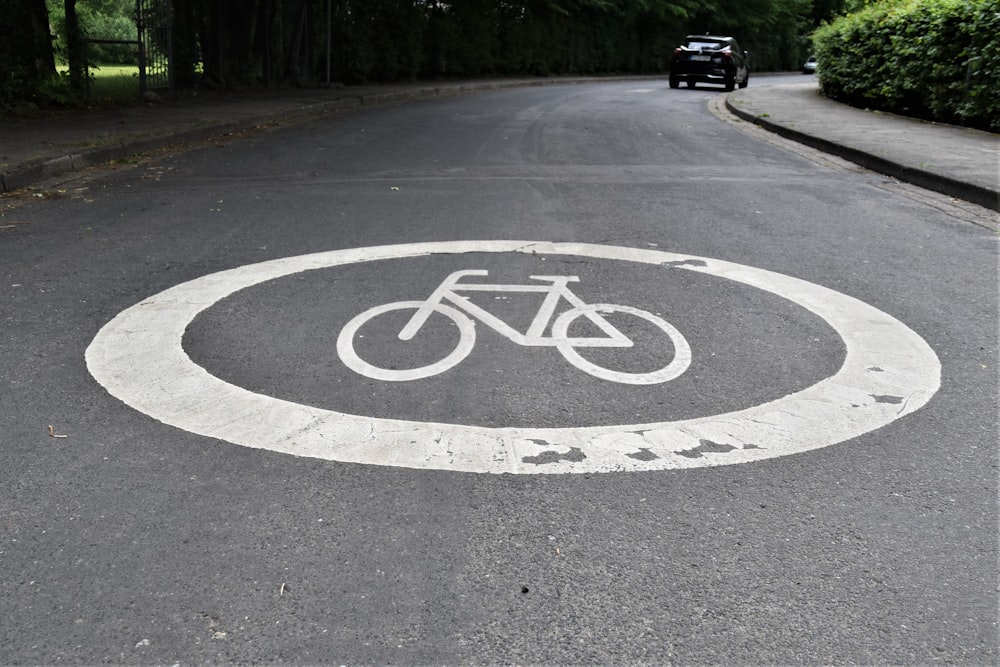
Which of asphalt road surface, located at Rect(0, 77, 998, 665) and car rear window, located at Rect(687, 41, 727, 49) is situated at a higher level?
car rear window, located at Rect(687, 41, 727, 49)

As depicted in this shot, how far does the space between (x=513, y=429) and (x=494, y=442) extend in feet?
0.52

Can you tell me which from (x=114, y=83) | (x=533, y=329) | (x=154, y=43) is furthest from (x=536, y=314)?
(x=154, y=43)

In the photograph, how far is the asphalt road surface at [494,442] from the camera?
8.11 feet

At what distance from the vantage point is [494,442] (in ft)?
11.6

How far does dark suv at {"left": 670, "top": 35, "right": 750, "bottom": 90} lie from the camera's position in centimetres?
3056

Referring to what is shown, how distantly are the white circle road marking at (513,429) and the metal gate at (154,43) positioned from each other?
15.0m

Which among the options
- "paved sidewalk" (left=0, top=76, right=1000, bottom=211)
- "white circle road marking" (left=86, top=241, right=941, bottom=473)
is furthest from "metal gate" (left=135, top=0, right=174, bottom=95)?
"white circle road marking" (left=86, top=241, right=941, bottom=473)

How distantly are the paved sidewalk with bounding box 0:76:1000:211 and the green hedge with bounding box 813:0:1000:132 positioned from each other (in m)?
0.50

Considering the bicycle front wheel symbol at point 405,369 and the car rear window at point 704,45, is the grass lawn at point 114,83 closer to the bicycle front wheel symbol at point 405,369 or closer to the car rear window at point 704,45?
the bicycle front wheel symbol at point 405,369

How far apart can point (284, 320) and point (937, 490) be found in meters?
3.39

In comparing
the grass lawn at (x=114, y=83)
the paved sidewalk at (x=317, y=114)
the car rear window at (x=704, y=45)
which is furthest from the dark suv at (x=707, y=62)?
the grass lawn at (x=114, y=83)

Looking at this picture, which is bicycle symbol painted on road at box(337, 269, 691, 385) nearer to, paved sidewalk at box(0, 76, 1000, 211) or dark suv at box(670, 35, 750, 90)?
paved sidewalk at box(0, 76, 1000, 211)

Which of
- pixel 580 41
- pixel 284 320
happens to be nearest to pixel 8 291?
pixel 284 320

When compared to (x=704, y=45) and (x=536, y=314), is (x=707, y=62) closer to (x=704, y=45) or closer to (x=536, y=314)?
(x=704, y=45)
